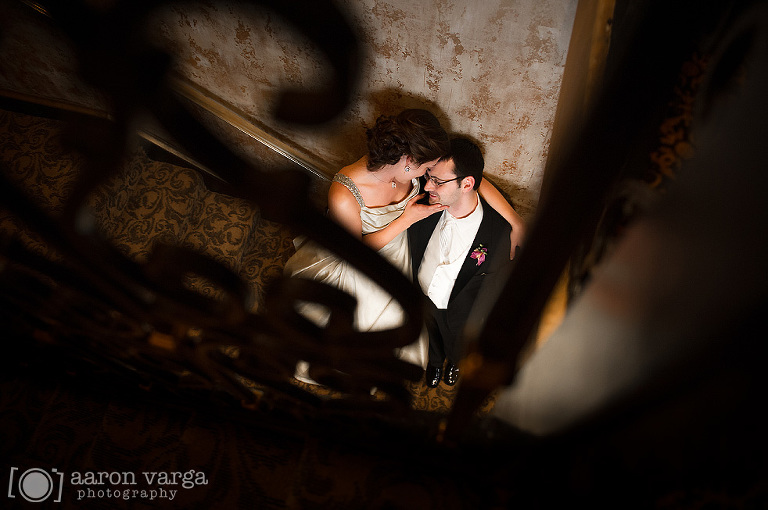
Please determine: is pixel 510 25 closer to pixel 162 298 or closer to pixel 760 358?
pixel 760 358

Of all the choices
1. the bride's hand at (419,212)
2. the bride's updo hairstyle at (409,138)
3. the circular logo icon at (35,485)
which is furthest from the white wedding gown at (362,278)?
Result: the circular logo icon at (35,485)

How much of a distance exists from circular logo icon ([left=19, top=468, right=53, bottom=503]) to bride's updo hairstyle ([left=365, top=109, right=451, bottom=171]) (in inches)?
80.3

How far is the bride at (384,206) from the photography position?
2213 mm

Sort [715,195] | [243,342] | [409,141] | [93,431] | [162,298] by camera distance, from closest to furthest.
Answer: [715,195] → [162,298] → [243,342] → [93,431] → [409,141]

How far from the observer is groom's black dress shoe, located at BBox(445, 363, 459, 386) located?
2514 millimetres

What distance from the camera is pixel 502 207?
256 cm

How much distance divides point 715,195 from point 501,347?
17.5 inches

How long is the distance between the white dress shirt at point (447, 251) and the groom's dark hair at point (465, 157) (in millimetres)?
228

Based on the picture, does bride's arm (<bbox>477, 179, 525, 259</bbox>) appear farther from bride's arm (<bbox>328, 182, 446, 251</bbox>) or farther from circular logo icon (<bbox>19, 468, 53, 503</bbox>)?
circular logo icon (<bbox>19, 468, 53, 503</bbox>)

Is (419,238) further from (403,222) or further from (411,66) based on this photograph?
(411,66)

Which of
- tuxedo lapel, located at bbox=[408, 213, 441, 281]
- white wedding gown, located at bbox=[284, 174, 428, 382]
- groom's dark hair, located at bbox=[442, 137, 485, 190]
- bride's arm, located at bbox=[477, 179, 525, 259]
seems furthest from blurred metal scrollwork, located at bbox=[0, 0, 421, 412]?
bride's arm, located at bbox=[477, 179, 525, 259]

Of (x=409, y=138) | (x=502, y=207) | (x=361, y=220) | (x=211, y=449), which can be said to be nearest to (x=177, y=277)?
(x=211, y=449)

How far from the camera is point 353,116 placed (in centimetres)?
247

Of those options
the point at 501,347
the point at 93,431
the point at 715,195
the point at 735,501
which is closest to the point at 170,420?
the point at 93,431
